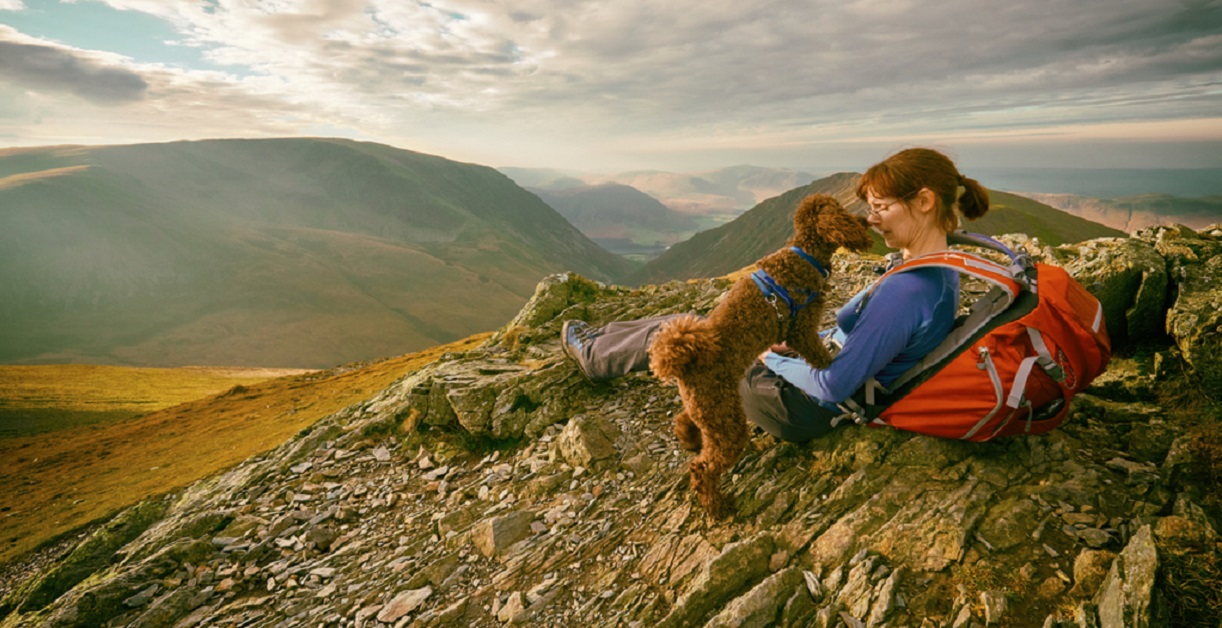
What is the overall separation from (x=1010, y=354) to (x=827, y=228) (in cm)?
225

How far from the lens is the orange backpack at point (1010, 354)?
180 inches

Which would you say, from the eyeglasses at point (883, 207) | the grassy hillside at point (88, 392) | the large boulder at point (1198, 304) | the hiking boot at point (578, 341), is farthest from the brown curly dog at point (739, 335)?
the grassy hillside at point (88, 392)

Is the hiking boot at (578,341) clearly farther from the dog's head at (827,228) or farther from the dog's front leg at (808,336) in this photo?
the dog's head at (827,228)

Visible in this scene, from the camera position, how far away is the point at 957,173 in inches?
195

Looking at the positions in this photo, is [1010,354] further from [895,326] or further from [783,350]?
[783,350]

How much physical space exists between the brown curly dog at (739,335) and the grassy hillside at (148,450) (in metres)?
28.0

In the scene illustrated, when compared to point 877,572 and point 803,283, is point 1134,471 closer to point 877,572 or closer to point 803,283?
point 877,572

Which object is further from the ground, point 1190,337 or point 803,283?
point 803,283

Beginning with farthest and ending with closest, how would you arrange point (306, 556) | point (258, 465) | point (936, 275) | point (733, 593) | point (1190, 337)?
point (258, 465), point (306, 556), point (1190, 337), point (733, 593), point (936, 275)

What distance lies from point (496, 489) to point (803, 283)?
6.16m

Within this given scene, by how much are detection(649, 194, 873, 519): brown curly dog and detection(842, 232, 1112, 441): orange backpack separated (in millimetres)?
1361

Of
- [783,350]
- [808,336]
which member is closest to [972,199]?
[808,336]

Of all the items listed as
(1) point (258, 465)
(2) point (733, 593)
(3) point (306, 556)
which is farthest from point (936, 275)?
(1) point (258, 465)

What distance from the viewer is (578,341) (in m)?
9.83
